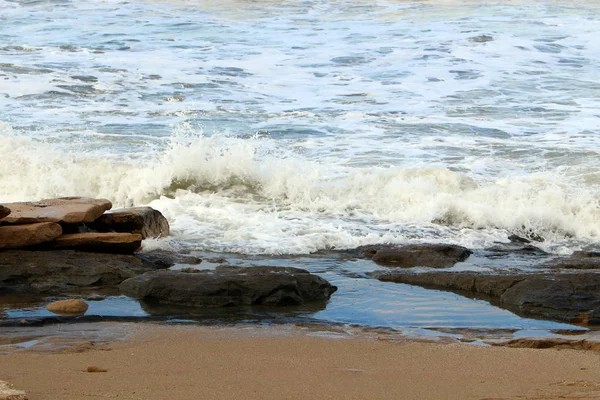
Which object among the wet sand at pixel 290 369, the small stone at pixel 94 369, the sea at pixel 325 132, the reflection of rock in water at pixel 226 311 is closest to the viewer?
the wet sand at pixel 290 369

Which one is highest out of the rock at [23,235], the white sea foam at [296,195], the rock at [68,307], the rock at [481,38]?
the rock at [23,235]

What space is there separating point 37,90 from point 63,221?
1004 centimetres

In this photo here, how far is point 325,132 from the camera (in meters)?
14.6

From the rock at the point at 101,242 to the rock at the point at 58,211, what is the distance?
0.67ft

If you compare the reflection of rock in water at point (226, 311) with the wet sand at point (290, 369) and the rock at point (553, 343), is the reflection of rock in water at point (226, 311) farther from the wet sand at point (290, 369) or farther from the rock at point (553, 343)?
the rock at point (553, 343)

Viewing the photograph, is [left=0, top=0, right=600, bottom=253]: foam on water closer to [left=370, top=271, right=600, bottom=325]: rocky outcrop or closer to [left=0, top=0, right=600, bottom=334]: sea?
[left=0, top=0, right=600, bottom=334]: sea

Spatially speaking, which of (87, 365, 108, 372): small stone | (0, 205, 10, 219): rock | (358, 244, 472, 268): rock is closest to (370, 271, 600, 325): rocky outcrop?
(358, 244, 472, 268): rock

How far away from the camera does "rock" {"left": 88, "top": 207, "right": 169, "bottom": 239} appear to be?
818 cm

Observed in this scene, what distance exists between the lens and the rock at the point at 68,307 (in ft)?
20.4

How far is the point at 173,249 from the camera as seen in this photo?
8492 millimetres

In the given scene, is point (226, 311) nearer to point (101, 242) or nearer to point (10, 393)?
point (101, 242)

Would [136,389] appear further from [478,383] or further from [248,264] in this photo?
[248,264]

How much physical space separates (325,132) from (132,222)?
664cm

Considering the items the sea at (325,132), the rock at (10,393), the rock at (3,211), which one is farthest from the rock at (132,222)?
the rock at (10,393)
